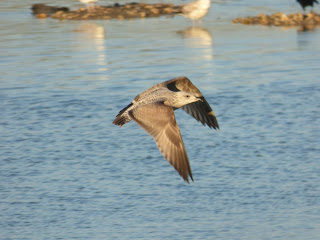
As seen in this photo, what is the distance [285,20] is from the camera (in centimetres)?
2012

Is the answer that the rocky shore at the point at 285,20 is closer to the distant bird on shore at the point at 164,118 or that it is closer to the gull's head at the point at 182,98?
the distant bird on shore at the point at 164,118

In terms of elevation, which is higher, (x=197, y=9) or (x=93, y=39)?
(x=197, y=9)

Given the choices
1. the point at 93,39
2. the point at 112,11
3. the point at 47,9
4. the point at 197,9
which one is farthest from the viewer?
the point at 47,9

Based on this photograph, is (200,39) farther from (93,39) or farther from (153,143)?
(153,143)

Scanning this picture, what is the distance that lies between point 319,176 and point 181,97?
2.65 metres

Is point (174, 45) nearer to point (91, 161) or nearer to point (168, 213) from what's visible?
point (91, 161)

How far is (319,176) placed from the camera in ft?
29.3

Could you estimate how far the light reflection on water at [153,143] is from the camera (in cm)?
767

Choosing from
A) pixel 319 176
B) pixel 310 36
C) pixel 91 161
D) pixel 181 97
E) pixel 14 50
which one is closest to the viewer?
pixel 181 97

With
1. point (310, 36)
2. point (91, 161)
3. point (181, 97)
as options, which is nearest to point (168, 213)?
point (181, 97)

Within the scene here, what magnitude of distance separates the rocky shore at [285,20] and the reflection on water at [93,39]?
3.81m

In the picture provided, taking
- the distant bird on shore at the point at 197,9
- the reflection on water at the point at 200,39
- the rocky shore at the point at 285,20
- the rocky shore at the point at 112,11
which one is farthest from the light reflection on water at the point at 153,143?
the rocky shore at the point at 112,11

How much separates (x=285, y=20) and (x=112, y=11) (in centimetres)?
514

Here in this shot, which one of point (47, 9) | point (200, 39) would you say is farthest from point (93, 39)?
point (47, 9)
